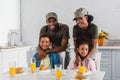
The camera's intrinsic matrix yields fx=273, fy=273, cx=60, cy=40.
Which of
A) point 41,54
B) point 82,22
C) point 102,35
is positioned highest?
point 82,22

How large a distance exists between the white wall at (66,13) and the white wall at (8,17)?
0.12m

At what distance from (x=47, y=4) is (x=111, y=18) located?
1.20 metres

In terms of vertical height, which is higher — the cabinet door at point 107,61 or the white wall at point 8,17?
the white wall at point 8,17

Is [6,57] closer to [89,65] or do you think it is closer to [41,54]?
[41,54]

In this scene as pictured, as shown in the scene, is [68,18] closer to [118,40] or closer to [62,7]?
[62,7]

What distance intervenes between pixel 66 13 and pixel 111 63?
1232 mm

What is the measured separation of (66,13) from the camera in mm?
4965

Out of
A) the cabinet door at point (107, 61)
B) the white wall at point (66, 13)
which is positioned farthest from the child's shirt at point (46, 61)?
the white wall at point (66, 13)

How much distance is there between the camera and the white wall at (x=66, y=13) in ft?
15.7

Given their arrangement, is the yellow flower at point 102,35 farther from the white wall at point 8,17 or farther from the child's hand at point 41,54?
the child's hand at point 41,54

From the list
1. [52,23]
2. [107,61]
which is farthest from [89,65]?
[107,61]

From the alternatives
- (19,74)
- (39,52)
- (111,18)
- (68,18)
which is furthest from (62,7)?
(19,74)

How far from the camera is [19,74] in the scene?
262cm

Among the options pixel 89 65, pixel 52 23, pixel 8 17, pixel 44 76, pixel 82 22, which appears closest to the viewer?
pixel 44 76
